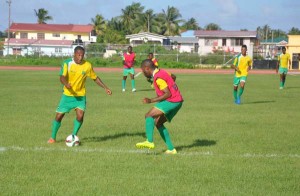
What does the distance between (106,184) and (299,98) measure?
53.6ft

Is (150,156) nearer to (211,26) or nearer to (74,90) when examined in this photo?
(74,90)

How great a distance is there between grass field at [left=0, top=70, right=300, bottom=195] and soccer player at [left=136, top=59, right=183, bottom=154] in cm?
39

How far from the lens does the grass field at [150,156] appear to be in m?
6.77

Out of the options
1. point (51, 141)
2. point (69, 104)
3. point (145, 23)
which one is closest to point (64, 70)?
point (69, 104)

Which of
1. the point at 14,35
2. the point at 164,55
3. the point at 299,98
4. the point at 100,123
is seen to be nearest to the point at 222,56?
the point at 164,55

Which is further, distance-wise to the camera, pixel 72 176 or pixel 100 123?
pixel 100 123

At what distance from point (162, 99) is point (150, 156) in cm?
94

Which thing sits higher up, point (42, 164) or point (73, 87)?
point (73, 87)

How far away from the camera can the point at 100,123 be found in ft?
42.6

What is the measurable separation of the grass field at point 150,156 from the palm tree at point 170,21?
338 feet

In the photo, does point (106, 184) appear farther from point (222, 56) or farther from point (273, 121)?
point (222, 56)

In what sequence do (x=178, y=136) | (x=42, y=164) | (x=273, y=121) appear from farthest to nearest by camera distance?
(x=273, y=121) → (x=178, y=136) → (x=42, y=164)

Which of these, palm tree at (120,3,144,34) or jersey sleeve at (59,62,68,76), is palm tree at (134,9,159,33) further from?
jersey sleeve at (59,62,68,76)

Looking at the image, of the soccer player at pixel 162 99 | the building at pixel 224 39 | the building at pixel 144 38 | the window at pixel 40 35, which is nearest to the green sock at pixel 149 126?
the soccer player at pixel 162 99
